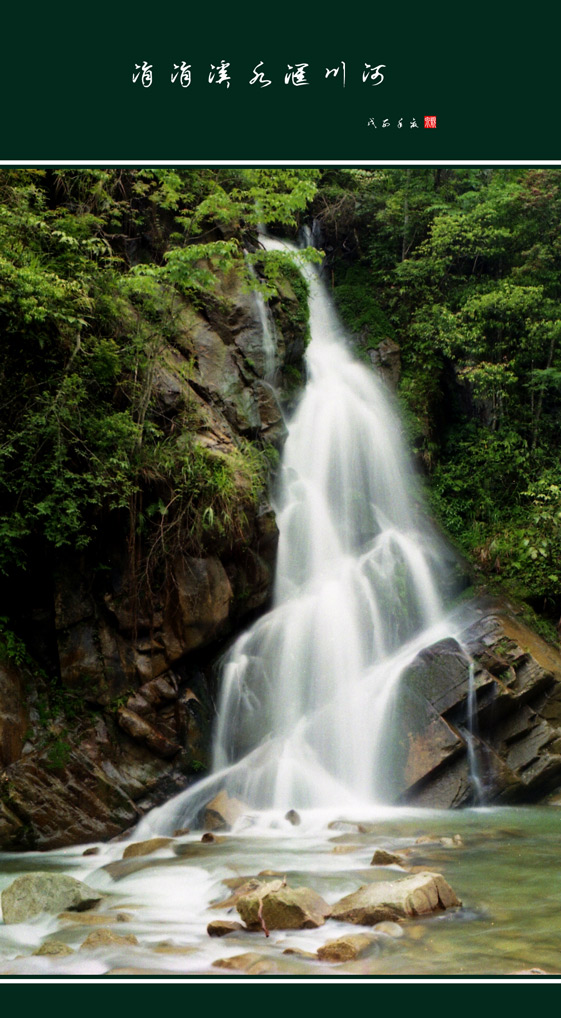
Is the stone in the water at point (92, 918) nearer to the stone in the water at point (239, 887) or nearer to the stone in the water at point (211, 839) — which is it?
the stone in the water at point (239, 887)

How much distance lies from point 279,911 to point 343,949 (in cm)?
66

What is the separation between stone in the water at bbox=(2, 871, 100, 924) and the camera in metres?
5.88

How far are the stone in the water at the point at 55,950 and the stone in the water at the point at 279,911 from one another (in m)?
1.23

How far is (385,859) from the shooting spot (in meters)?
6.96

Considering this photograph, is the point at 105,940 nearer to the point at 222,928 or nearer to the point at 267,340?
the point at 222,928

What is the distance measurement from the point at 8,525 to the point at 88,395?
198 centimetres

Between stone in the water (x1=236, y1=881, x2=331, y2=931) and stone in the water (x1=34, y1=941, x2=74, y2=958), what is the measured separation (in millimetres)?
1228

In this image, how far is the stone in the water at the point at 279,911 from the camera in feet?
17.7

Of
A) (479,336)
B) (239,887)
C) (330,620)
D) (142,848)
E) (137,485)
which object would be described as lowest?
(142,848)

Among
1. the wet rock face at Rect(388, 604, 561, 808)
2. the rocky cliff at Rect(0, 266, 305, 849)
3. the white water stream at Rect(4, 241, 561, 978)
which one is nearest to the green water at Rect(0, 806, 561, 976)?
the white water stream at Rect(4, 241, 561, 978)

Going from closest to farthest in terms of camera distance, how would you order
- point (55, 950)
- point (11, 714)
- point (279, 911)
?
point (55, 950) → point (279, 911) → point (11, 714)

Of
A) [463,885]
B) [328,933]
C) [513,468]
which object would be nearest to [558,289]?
[513,468]

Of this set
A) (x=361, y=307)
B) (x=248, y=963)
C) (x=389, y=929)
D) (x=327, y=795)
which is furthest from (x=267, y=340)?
(x=248, y=963)

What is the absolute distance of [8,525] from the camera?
27.9 ft
